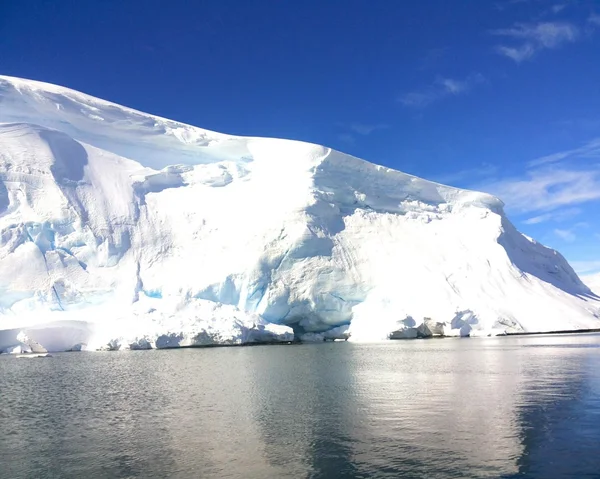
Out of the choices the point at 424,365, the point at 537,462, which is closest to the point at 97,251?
the point at 424,365

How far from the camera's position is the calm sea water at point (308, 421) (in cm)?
793

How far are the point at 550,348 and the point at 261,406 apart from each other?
1858 centimetres

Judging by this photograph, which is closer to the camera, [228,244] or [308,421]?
[308,421]

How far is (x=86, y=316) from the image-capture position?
32.8 meters

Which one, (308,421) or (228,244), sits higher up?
(228,244)

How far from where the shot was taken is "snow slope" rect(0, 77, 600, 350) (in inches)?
1332

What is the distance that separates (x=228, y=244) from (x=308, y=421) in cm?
3022

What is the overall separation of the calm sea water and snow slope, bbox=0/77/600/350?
14.9 meters

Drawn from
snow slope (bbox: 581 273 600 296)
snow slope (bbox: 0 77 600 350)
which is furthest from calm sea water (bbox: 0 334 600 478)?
snow slope (bbox: 581 273 600 296)

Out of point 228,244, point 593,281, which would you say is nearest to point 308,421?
point 228,244

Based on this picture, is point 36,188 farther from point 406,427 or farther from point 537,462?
point 537,462

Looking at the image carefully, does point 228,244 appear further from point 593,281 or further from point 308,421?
point 593,281

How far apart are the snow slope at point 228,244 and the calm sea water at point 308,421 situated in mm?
14936

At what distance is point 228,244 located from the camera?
133 feet
